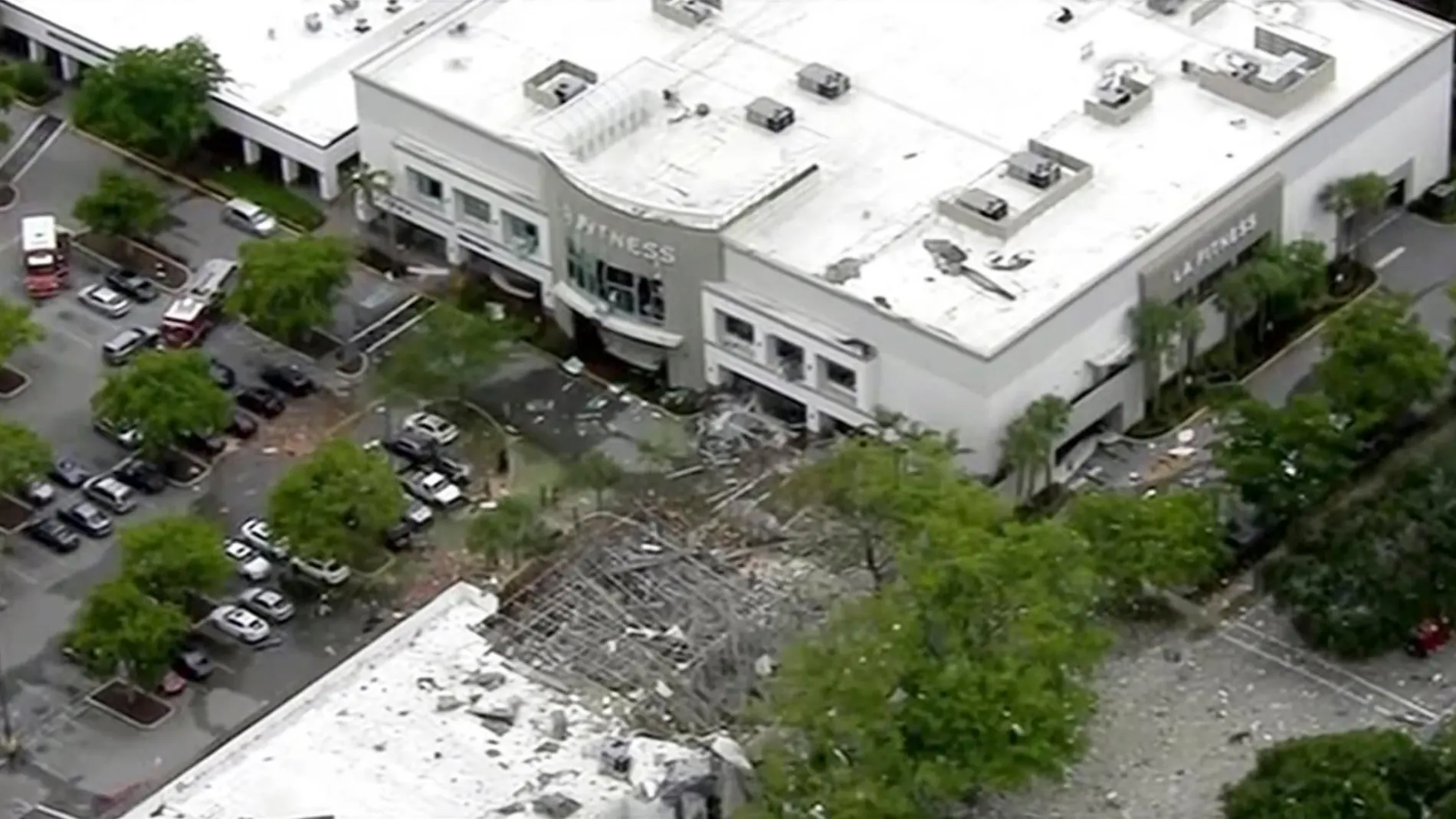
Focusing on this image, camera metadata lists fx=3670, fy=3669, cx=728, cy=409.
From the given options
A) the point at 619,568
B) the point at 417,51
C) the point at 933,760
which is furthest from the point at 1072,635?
the point at 417,51

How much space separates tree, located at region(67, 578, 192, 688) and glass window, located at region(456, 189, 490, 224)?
1887cm

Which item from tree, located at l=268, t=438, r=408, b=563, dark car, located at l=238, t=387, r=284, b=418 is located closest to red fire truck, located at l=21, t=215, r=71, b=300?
dark car, located at l=238, t=387, r=284, b=418

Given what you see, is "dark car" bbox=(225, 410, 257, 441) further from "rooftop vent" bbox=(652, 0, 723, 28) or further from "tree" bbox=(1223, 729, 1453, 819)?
"tree" bbox=(1223, 729, 1453, 819)

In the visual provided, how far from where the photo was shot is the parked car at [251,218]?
357 feet

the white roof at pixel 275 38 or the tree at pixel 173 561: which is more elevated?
the white roof at pixel 275 38

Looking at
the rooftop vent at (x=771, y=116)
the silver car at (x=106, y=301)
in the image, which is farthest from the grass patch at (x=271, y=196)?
the rooftop vent at (x=771, y=116)

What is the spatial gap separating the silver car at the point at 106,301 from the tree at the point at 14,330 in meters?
4.20

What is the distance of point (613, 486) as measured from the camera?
95.2 meters

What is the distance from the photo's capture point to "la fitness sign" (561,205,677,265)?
98.7 metres

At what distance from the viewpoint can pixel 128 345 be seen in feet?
339

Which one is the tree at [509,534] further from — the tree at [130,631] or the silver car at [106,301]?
the silver car at [106,301]

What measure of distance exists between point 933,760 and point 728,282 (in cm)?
2082

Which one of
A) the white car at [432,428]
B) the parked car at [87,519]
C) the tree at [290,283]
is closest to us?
the parked car at [87,519]

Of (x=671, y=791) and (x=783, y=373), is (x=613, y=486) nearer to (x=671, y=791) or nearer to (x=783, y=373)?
(x=783, y=373)
